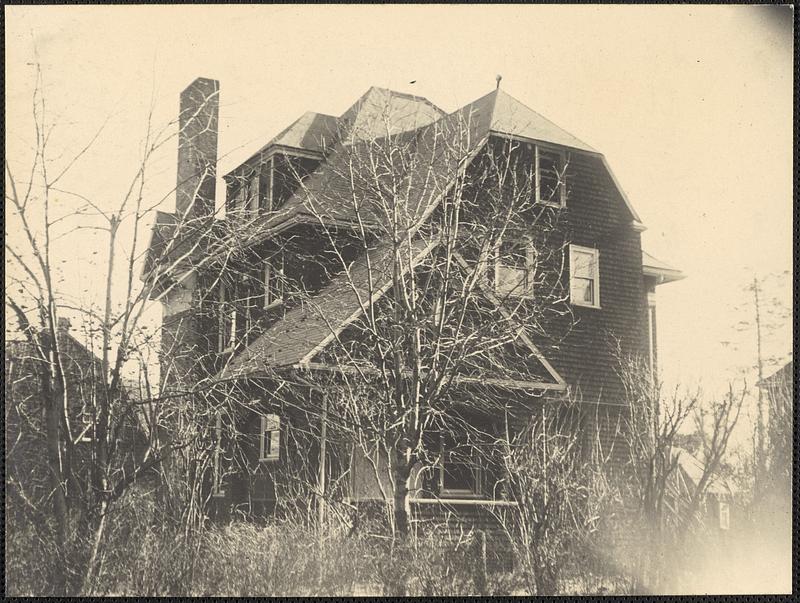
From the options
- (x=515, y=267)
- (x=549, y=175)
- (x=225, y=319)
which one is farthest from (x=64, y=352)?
(x=549, y=175)

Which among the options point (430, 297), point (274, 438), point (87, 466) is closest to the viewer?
point (87, 466)

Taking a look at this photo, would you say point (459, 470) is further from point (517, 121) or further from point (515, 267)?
point (517, 121)

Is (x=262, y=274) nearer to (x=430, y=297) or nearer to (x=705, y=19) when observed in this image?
(x=430, y=297)

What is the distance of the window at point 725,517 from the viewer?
14438 mm

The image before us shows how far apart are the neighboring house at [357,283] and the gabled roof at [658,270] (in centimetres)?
6

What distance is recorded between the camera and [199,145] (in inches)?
734

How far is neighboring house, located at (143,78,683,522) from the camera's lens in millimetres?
16453

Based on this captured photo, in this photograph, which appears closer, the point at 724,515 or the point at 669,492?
the point at 669,492

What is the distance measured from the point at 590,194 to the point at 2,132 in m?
11.6

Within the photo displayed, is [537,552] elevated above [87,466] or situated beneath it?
situated beneath

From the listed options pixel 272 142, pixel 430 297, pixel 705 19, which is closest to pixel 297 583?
pixel 430 297

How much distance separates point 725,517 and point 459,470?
4.42 meters

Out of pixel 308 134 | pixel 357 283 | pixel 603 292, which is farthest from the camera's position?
pixel 308 134

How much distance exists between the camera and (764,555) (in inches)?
490
